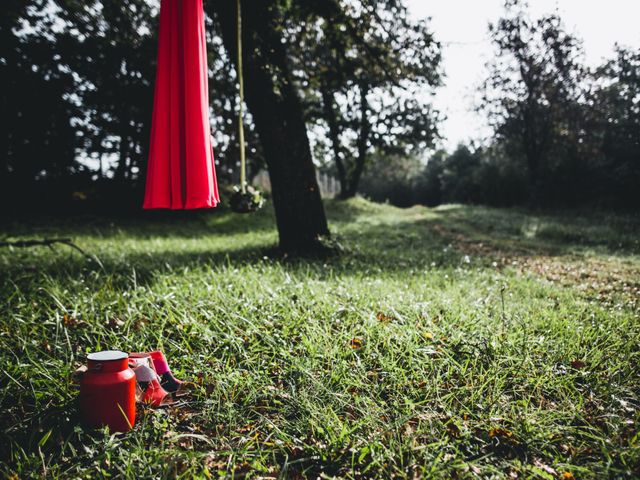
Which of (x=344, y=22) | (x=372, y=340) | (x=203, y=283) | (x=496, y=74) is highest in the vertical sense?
(x=496, y=74)

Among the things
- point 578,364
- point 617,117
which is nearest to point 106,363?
point 578,364

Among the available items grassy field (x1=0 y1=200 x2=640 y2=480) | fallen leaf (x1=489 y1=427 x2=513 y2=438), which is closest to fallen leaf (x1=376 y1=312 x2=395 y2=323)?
grassy field (x1=0 y1=200 x2=640 y2=480)

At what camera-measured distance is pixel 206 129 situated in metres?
2.36

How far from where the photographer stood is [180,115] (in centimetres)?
235

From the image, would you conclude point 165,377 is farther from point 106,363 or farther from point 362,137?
point 362,137

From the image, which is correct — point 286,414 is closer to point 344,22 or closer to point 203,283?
point 203,283

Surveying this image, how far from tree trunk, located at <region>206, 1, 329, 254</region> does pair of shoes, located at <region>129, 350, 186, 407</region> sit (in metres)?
3.91

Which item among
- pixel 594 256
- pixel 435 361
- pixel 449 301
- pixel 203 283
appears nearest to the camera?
pixel 435 361

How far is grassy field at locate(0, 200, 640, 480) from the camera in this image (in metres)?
1.85

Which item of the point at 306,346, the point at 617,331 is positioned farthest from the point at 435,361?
the point at 617,331

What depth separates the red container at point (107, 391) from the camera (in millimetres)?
1878

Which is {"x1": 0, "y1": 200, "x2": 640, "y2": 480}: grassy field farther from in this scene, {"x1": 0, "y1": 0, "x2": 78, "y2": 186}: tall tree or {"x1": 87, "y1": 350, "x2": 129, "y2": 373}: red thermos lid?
{"x1": 0, "y1": 0, "x2": 78, "y2": 186}: tall tree

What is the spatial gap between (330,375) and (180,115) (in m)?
1.92

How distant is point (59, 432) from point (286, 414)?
1191mm
